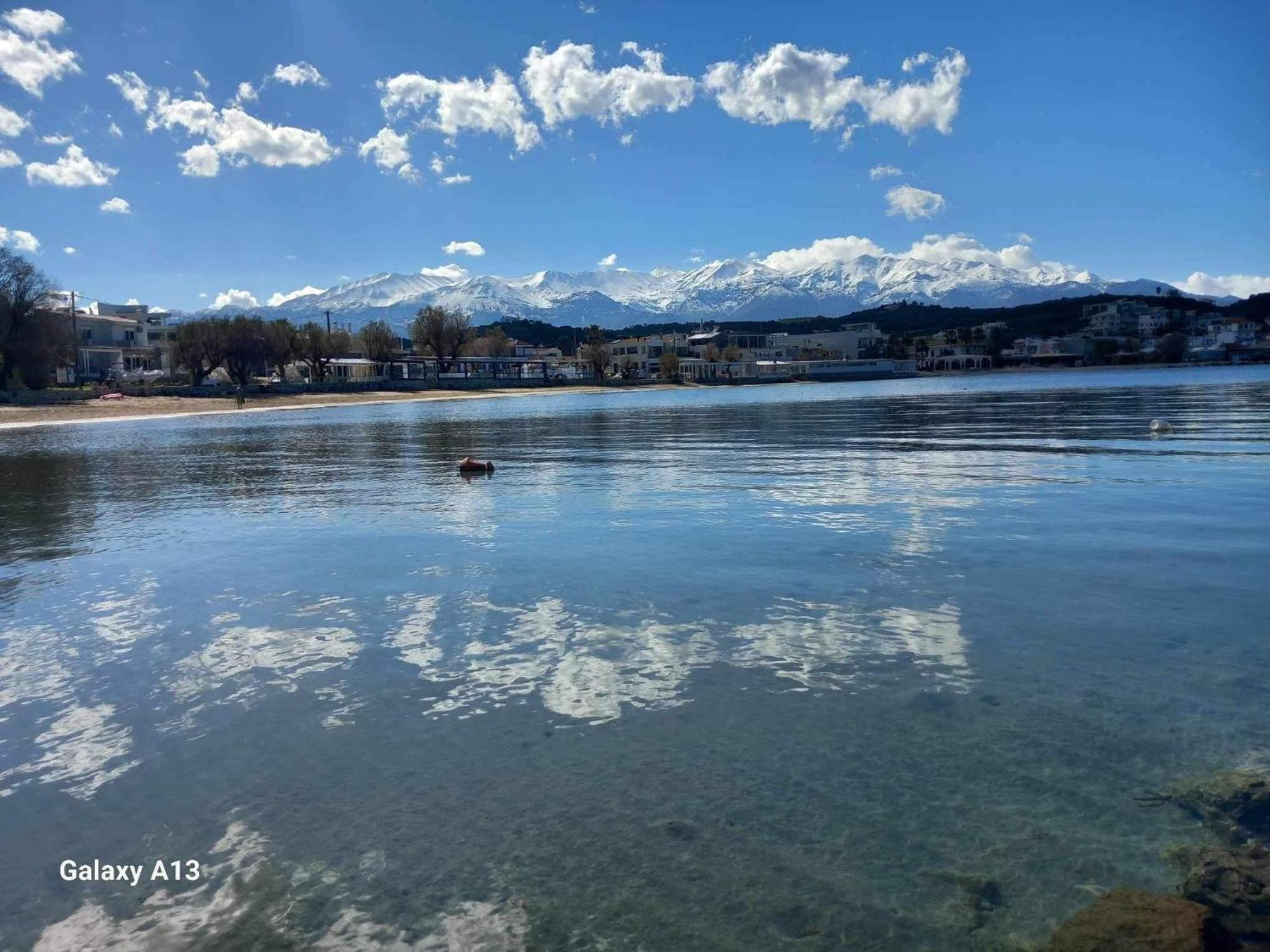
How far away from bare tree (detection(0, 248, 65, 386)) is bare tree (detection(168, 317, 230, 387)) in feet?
77.1

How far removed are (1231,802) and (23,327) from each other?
104 m

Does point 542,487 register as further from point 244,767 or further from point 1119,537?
point 244,767

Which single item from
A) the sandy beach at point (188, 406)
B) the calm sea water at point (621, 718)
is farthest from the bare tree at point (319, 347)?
the calm sea water at point (621, 718)

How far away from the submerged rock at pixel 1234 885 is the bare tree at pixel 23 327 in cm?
10154

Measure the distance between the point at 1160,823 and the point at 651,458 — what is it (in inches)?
1127

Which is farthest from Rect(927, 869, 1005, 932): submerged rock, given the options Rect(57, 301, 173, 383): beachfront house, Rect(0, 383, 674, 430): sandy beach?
Rect(57, 301, 173, 383): beachfront house

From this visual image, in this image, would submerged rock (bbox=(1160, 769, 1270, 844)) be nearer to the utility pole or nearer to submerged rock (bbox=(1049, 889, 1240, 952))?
submerged rock (bbox=(1049, 889, 1240, 952))

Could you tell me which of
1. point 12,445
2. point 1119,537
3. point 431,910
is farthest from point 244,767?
point 12,445

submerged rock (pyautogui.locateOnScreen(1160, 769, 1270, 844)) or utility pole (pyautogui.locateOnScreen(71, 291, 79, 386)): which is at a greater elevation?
utility pole (pyautogui.locateOnScreen(71, 291, 79, 386))

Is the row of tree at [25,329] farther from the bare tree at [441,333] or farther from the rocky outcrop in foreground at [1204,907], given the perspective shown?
the rocky outcrop in foreground at [1204,907]

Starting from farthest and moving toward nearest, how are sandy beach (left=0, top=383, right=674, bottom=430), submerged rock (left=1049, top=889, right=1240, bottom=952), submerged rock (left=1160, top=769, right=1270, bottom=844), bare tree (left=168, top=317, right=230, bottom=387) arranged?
bare tree (left=168, top=317, right=230, bottom=387) < sandy beach (left=0, top=383, right=674, bottom=430) < submerged rock (left=1160, top=769, right=1270, bottom=844) < submerged rock (left=1049, top=889, right=1240, bottom=952)

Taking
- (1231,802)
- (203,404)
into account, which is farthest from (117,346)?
(1231,802)

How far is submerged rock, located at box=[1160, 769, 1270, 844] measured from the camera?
605 cm

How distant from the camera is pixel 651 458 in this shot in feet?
113
